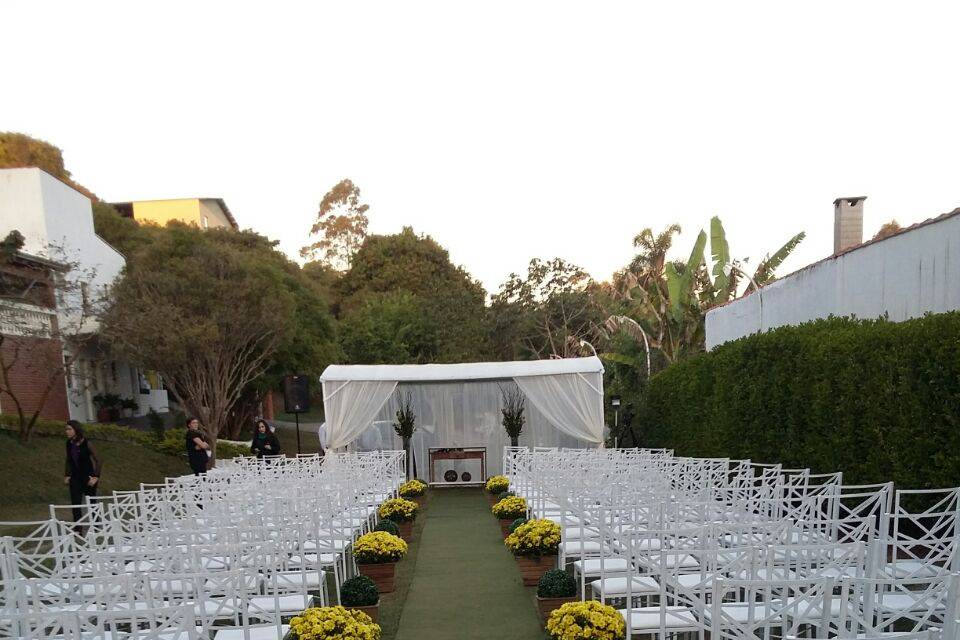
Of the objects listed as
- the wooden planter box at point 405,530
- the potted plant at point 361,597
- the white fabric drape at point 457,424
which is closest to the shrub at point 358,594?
the potted plant at point 361,597

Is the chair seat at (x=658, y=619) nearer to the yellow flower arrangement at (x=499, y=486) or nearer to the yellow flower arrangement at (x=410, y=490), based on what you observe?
the yellow flower arrangement at (x=499, y=486)

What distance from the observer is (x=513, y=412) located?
1377 cm

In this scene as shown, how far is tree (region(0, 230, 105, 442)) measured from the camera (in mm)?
12938

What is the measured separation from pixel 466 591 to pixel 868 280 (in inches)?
241

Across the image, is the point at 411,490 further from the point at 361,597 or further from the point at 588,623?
the point at 588,623

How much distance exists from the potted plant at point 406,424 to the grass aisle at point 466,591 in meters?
3.98

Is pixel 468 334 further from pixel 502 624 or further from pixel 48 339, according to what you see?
pixel 502 624

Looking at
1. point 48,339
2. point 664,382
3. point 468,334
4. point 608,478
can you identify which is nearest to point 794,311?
point 664,382

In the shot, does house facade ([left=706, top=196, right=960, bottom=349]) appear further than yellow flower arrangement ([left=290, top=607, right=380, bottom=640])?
Yes

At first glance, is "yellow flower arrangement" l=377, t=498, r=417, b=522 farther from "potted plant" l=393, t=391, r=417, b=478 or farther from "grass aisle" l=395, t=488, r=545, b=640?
"potted plant" l=393, t=391, r=417, b=478

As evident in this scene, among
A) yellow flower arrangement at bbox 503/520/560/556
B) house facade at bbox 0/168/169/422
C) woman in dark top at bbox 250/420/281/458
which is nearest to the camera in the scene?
yellow flower arrangement at bbox 503/520/560/556

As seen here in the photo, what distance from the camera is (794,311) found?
10234mm

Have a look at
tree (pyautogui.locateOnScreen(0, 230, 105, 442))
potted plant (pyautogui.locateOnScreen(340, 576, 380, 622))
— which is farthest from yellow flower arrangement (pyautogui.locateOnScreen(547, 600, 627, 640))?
tree (pyautogui.locateOnScreen(0, 230, 105, 442))

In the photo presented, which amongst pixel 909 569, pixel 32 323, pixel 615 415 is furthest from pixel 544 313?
pixel 909 569
